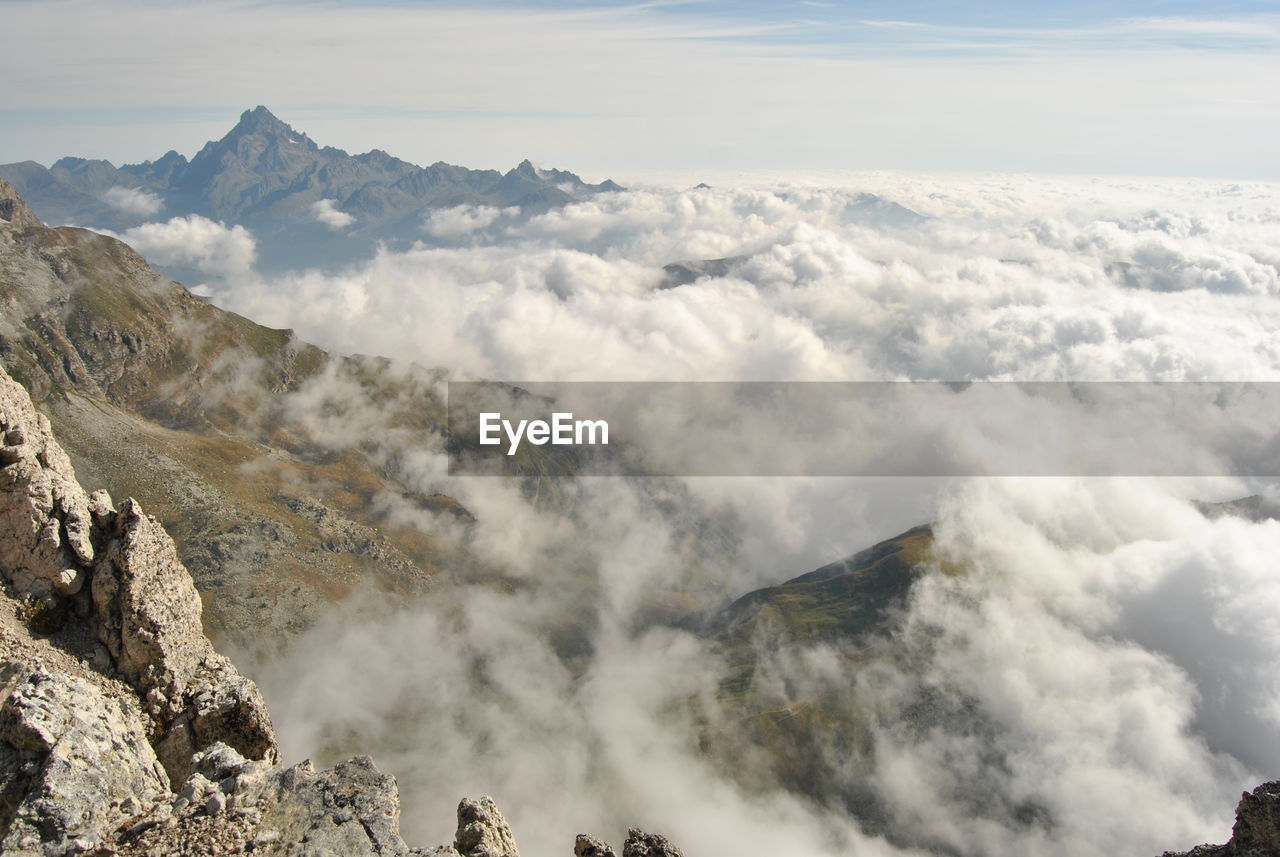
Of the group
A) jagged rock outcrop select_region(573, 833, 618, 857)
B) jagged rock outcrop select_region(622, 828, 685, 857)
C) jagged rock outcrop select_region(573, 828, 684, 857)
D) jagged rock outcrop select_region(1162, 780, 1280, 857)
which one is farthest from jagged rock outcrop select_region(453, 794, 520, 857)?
jagged rock outcrop select_region(1162, 780, 1280, 857)

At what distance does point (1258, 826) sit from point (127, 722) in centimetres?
4649

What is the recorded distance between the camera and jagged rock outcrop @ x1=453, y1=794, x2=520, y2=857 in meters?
26.9

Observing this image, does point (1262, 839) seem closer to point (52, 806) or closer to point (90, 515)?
point (52, 806)

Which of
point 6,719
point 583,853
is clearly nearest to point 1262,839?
point 583,853

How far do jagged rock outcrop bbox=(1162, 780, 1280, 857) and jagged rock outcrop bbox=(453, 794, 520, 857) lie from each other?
28.4m

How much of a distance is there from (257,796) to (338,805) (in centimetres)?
237

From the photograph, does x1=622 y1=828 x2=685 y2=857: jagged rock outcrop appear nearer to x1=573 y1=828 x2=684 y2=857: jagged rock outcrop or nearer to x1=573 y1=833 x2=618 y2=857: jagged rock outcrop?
x1=573 y1=828 x2=684 y2=857: jagged rock outcrop

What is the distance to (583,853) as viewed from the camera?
1170 inches

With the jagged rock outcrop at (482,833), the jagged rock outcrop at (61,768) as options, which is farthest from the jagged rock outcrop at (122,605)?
the jagged rock outcrop at (482,833)

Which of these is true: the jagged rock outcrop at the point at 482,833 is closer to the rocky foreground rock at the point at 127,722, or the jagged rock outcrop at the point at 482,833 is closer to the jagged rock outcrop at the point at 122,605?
the rocky foreground rock at the point at 127,722

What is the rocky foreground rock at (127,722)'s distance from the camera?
794 inches

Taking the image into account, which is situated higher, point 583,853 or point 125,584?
point 125,584

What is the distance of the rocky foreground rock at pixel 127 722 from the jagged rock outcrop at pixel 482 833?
0.08m

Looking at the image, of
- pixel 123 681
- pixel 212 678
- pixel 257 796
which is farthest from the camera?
pixel 212 678
